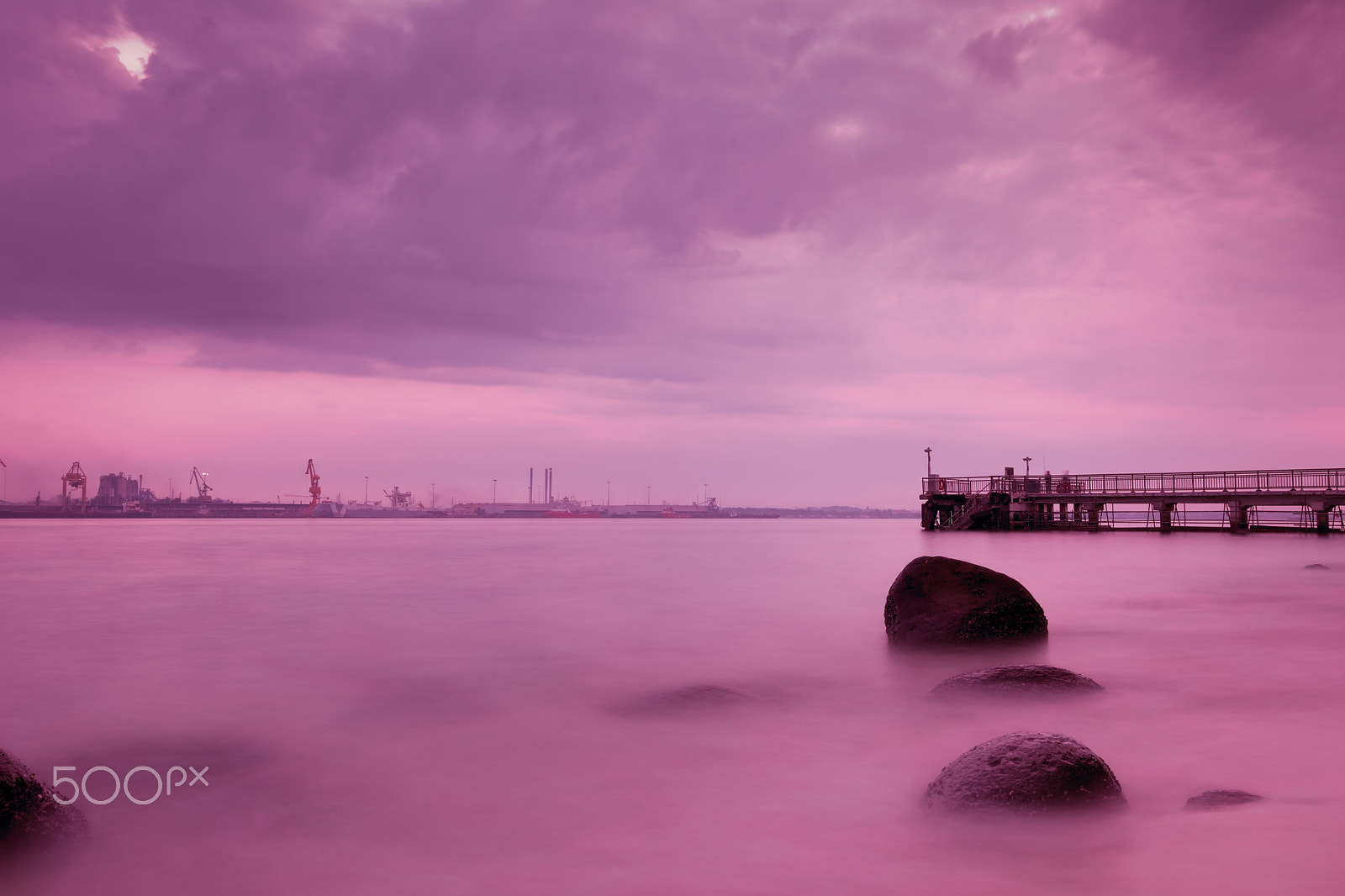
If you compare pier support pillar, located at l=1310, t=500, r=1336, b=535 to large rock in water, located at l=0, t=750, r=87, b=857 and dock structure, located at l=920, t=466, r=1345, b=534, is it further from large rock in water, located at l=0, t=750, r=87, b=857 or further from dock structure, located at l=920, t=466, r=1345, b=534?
large rock in water, located at l=0, t=750, r=87, b=857

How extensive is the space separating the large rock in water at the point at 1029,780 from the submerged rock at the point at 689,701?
3.74 metres

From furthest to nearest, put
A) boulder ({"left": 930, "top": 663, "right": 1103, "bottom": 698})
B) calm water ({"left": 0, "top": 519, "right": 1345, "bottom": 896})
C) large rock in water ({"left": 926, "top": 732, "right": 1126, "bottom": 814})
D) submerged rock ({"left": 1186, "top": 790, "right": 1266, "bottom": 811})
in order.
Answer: boulder ({"left": 930, "top": 663, "right": 1103, "bottom": 698}), submerged rock ({"left": 1186, "top": 790, "right": 1266, "bottom": 811}), large rock in water ({"left": 926, "top": 732, "right": 1126, "bottom": 814}), calm water ({"left": 0, "top": 519, "right": 1345, "bottom": 896})

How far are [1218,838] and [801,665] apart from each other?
7736 millimetres

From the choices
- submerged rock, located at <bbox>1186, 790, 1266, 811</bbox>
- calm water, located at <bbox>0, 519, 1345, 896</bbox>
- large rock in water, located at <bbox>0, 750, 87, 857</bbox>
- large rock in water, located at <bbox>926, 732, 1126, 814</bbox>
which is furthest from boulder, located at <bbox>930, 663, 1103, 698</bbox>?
large rock in water, located at <bbox>0, 750, 87, 857</bbox>

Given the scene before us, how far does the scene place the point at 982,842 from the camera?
5.32 metres

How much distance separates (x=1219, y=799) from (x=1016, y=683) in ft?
10.7

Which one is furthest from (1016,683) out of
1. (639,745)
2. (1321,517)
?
(1321,517)

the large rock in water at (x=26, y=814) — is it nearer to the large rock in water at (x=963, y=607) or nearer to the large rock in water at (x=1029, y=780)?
the large rock in water at (x=1029, y=780)

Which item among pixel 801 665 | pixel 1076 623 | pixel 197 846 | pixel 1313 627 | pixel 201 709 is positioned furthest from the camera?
pixel 1076 623

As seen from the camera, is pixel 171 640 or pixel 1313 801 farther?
pixel 171 640

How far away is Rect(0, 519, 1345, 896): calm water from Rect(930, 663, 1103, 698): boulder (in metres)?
0.27

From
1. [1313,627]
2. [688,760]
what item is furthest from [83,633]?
[1313,627]

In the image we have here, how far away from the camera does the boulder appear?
9.12 meters

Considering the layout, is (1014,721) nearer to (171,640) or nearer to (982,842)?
(982,842)
